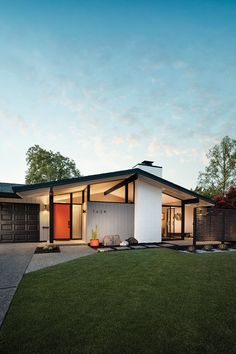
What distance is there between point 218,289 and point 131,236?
711 cm

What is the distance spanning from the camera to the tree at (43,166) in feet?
95.9

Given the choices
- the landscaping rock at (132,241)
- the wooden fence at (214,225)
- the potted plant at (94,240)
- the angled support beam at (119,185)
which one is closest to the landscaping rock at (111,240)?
the potted plant at (94,240)

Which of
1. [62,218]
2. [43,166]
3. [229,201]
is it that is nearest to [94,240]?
[62,218]

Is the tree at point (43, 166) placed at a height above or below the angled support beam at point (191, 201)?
above

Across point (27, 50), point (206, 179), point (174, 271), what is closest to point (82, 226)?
point (174, 271)

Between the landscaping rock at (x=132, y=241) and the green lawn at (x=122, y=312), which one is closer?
the green lawn at (x=122, y=312)

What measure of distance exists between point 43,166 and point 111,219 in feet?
68.8

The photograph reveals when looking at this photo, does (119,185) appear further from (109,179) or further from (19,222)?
(19,222)

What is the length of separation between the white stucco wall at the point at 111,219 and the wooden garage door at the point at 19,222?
3.34 meters

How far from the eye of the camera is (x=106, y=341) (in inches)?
99.1

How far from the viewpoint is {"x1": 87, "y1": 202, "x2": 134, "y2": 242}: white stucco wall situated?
10859mm

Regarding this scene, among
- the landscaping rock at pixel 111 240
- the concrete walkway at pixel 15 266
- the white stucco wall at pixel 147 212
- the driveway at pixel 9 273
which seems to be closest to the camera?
the driveway at pixel 9 273

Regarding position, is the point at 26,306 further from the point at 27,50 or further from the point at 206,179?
the point at 206,179

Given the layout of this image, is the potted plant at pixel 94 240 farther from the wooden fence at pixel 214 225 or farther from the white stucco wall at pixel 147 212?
the wooden fence at pixel 214 225
